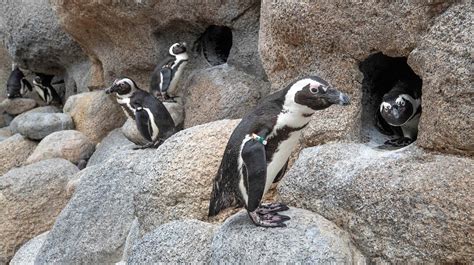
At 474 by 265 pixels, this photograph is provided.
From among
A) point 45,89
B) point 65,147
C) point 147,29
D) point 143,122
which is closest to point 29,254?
point 143,122

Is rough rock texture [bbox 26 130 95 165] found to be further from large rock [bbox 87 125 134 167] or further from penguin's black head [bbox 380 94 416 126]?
penguin's black head [bbox 380 94 416 126]

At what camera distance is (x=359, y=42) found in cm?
300

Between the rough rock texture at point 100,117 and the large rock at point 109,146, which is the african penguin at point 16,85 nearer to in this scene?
the rough rock texture at point 100,117

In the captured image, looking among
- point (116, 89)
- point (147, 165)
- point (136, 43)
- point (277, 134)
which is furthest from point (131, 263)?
point (136, 43)

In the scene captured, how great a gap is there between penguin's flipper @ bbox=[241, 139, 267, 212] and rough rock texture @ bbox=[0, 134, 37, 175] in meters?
4.26

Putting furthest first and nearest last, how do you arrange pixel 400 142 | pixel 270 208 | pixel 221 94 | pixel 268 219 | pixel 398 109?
pixel 221 94 → pixel 400 142 → pixel 398 109 → pixel 270 208 → pixel 268 219

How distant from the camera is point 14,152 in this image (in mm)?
6062

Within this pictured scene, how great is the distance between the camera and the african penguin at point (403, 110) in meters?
2.89

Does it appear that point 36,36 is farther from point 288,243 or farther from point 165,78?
point 288,243

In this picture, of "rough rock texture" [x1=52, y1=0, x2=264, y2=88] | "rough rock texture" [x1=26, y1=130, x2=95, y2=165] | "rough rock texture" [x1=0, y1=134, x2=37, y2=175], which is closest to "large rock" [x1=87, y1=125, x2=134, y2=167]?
"rough rock texture" [x1=26, y1=130, x2=95, y2=165]

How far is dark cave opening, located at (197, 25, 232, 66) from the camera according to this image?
5.37 meters

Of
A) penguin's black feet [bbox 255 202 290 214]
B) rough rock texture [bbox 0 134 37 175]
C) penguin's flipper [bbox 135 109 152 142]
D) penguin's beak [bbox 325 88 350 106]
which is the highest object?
penguin's beak [bbox 325 88 350 106]

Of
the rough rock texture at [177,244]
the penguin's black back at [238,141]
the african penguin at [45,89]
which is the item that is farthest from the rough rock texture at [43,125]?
the penguin's black back at [238,141]

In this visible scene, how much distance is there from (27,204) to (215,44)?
2057mm
